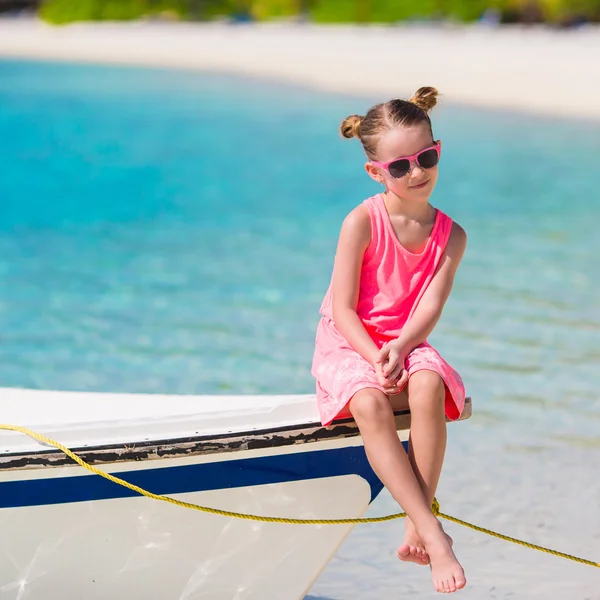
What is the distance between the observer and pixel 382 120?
10.2 feet

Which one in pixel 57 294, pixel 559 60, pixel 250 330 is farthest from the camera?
pixel 559 60

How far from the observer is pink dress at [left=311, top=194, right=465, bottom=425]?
10.2ft

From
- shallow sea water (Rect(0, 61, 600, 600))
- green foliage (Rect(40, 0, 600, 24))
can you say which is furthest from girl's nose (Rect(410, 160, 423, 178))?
green foliage (Rect(40, 0, 600, 24))

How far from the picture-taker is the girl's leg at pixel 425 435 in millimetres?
2998

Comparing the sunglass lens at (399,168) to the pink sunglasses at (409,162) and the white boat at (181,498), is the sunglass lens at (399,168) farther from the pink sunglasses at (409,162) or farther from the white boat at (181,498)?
the white boat at (181,498)

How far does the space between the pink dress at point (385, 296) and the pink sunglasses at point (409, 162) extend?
0.12 meters

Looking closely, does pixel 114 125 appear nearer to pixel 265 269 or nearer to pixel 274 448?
pixel 265 269

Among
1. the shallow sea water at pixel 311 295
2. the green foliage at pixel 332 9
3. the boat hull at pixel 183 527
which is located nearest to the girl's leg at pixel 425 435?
the boat hull at pixel 183 527

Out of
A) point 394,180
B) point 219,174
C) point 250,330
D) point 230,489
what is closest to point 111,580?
point 230,489

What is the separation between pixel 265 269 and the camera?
31.0ft

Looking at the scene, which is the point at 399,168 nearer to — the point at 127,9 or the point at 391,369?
the point at 391,369

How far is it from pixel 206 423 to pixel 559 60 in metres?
24.4

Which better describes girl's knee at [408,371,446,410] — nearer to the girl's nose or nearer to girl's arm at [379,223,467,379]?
girl's arm at [379,223,467,379]

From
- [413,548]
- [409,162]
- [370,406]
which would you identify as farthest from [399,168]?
[413,548]
